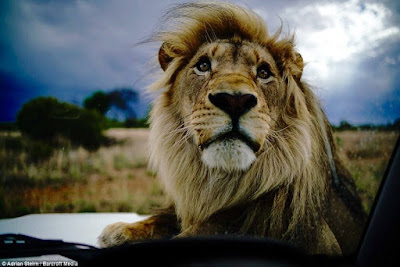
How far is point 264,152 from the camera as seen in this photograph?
2.89 meters

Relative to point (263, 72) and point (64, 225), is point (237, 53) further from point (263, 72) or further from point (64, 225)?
point (64, 225)

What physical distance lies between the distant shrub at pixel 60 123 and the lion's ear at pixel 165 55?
0.58 m

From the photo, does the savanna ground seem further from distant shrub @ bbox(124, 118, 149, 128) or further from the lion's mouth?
the lion's mouth

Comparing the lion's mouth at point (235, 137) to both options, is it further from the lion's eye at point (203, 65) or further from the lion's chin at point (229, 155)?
the lion's eye at point (203, 65)

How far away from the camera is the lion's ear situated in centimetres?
306

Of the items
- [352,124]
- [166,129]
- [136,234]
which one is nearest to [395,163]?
[352,124]

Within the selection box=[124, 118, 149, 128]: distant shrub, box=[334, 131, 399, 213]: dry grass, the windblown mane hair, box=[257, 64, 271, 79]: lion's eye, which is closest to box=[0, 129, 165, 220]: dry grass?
box=[124, 118, 149, 128]: distant shrub

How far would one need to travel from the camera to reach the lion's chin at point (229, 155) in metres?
2.75

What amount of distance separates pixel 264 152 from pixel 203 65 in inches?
28.2

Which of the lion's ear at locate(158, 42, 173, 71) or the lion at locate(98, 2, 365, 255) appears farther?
the lion's ear at locate(158, 42, 173, 71)

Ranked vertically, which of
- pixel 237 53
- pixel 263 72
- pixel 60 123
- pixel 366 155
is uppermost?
pixel 237 53

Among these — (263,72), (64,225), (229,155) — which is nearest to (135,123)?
(229,155)

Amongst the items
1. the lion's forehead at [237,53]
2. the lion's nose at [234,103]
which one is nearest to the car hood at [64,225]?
the lion's nose at [234,103]

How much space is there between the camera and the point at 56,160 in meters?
2.82
